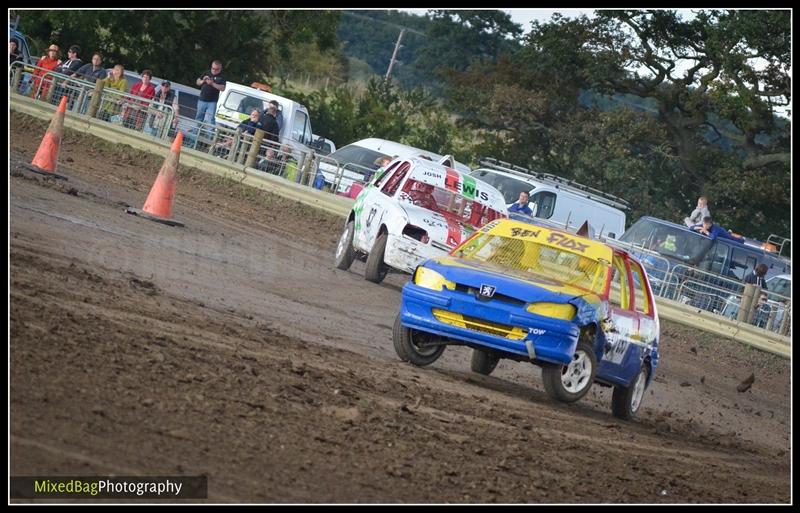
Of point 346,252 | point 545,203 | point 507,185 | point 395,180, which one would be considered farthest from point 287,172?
point 395,180

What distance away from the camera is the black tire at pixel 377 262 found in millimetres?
17703

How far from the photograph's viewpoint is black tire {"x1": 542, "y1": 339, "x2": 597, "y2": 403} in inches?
461

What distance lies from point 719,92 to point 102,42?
18249mm

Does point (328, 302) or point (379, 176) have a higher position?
point (379, 176)

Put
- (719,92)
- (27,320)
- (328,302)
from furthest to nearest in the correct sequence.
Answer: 1. (719,92)
2. (328,302)
3. (27,320)

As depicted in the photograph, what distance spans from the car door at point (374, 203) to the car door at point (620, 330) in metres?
5.34

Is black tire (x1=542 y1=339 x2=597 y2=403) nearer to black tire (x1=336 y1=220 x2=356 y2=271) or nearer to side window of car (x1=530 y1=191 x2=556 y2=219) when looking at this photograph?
black tire (x1=336 y1=220 x2=356 y2=271)

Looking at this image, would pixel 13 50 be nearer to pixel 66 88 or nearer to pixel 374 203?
pixel 66 88

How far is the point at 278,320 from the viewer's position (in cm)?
1306

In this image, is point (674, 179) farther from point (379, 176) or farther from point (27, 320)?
point (27, 320)

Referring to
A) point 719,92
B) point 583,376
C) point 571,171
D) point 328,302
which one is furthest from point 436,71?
point 583,376

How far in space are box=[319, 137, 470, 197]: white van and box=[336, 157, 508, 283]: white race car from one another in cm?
570

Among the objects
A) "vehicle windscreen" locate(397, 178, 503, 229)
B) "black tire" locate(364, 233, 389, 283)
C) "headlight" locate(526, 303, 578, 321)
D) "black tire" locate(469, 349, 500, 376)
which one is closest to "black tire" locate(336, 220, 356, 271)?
"black tire" locate(364, 233, 389, 283)

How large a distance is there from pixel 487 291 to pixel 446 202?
7.00 metres
